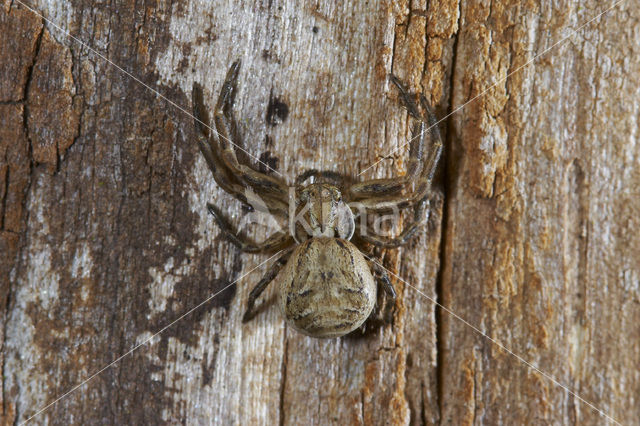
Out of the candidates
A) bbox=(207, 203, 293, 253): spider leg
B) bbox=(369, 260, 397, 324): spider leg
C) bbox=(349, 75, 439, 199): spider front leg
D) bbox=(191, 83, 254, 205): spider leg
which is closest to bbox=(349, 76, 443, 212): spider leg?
bbox=(349, 75, 439, 199): spider front leg

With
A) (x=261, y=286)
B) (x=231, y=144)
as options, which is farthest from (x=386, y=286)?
(x=231, y=144)

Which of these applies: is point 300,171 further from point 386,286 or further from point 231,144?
point 386,286

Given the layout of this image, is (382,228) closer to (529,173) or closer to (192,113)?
(529,173)

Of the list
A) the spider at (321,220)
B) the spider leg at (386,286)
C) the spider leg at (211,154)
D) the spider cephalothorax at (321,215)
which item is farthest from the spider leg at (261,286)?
the spider leg at (386,286)

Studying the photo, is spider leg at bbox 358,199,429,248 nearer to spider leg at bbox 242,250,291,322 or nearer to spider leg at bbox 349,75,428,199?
spider leg at bbox 349,75,428,199

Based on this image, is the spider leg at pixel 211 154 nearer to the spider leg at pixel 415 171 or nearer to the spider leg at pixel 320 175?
the spider leg at pixel 320 175

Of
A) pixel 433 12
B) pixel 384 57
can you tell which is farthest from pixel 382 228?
pixel 433 12
